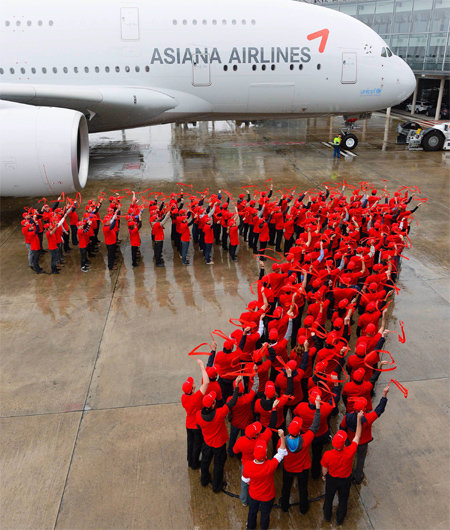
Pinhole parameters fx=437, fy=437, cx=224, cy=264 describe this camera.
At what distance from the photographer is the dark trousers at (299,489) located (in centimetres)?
458

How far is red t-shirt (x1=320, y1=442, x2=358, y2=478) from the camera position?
14.0 ft

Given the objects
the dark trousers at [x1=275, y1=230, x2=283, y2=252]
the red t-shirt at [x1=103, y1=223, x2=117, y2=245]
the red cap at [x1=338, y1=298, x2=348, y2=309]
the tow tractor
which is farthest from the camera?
the tow tractor

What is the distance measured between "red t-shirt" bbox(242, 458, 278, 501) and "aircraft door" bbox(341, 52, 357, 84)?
16.4 m

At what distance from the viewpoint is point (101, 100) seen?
15.4 m

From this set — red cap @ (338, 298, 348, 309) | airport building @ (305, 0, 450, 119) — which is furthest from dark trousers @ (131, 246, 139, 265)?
airport building @ (305, 0, 450, 119)

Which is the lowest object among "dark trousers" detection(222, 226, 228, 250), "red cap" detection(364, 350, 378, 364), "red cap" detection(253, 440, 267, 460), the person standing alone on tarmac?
"dark trousers" detection(222, 226, 228, 250)

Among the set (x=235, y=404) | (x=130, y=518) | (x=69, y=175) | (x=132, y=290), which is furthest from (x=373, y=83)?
(x=130, y=518)

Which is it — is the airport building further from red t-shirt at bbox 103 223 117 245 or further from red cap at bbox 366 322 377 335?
red cap at bbox 366 322 377 335

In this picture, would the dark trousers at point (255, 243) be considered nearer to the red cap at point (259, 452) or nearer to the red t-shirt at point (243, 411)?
the red t-shirt at point (243, 411)

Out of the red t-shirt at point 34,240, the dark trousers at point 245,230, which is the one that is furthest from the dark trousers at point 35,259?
the dark trousers at point 245,230

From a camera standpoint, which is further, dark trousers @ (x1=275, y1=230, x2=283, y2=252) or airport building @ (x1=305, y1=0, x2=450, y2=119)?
airport building @ (x1=305, y1=0, x2=450, y2=119)

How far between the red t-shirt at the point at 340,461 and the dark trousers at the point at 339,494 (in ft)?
0.32

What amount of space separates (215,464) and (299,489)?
94cm

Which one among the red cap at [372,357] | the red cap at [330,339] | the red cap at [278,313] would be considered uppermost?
the red cap at [330,339]
